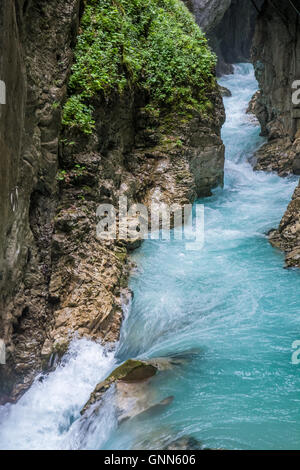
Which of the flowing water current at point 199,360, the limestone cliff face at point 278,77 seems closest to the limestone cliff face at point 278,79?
the limestone cliff face at point 278,77

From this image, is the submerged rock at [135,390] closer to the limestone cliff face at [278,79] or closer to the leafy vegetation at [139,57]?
the leafy vegetation at [139,57]

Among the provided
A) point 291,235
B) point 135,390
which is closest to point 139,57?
point 291,235

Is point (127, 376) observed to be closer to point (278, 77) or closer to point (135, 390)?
point (135, 390)

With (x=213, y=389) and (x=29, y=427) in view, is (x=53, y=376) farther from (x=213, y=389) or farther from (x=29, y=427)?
(x=213, y=389)

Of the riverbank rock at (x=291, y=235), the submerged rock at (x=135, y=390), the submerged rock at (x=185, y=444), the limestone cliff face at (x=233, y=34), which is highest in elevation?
the limestone cliff face at (x=233, y=34)

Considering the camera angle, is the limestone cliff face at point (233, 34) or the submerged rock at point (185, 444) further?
the limestone cliff face at point (233, 34)

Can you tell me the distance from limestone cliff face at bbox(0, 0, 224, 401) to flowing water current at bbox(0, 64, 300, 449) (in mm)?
313

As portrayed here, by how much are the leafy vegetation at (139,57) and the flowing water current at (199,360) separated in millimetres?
2880

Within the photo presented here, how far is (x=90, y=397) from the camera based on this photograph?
3.68 m

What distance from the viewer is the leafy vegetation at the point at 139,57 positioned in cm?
602

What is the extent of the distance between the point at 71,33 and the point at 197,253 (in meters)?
4.30

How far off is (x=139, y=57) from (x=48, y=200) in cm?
509

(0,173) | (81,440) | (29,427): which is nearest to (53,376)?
(29,427)

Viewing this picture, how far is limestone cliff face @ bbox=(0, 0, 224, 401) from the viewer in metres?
3.50
